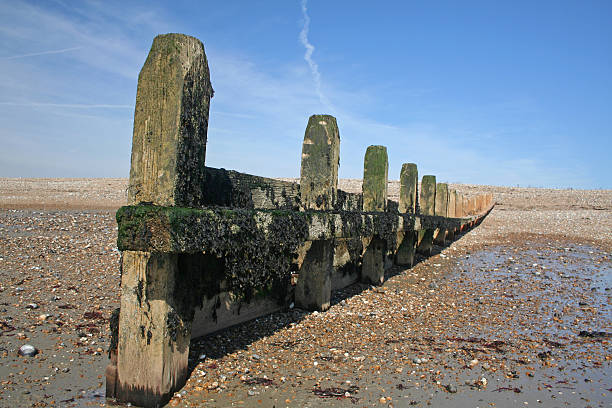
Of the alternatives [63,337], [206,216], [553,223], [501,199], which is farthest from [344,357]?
[501,199]

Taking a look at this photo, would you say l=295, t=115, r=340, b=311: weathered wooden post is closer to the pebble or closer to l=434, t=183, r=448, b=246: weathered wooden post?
the pebble

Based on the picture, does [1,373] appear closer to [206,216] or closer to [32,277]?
[206,216]

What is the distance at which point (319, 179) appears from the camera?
4.92 m

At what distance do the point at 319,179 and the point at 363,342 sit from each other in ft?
5.87

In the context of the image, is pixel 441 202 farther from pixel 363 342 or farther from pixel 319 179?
pixel 363 342

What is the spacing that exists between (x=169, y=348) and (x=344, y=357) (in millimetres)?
1666

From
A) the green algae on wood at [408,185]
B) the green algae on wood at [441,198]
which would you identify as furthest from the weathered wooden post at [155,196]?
the green algae on wood at [441,198]

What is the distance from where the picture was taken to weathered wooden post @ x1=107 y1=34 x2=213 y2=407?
9.32 ft

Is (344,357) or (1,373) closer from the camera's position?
(1,373)

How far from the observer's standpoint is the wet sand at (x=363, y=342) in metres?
3.26

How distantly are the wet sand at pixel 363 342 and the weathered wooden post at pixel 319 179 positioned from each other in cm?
49

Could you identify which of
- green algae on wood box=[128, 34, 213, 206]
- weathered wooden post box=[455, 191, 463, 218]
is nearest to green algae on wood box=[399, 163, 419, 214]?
green algae on wood box=[128, 34, 213, 206]

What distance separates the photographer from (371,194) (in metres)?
6.68

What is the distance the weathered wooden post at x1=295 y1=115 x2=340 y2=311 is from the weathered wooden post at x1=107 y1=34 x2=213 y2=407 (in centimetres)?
212
